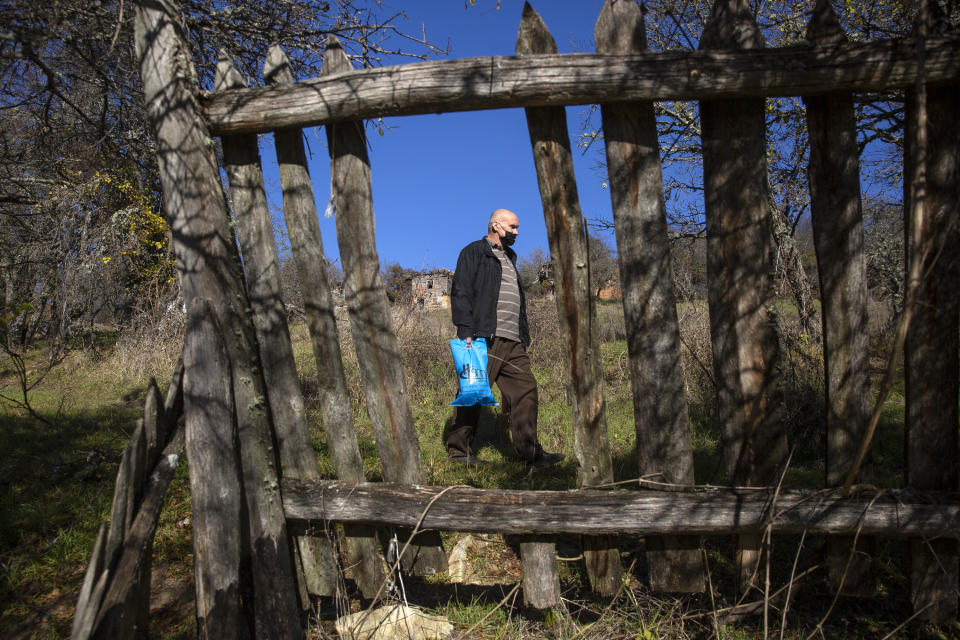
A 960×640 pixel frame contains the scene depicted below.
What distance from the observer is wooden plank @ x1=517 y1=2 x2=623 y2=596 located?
228 centimetres

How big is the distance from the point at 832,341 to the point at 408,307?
7.31 meters

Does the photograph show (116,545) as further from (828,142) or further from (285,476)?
(828,142)

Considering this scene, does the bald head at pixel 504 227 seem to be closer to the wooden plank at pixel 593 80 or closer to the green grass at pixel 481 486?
the green grass at pixel 481 486

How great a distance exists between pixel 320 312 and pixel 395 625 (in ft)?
4.88

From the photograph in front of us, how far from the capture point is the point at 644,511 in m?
2.28

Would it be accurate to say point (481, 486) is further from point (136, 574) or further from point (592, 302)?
point (136, 574)

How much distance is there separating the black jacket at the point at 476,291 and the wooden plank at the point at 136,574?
2558 millimetres

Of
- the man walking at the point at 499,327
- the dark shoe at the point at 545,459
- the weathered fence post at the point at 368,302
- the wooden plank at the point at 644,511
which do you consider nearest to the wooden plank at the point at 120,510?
the wooden plank at the point at 644,511

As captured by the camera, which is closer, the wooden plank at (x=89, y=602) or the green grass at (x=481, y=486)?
the wooden plank at (x=89, y=602)

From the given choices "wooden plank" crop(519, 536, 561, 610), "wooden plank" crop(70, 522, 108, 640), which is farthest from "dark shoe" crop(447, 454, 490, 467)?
"wooden plank" crop(70, 522, 108, 640)

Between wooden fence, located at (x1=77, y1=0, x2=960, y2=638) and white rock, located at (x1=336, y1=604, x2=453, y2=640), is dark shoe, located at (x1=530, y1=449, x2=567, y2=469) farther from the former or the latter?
white rock, located at (x1=336, y1=604, x2=453, y2=640)

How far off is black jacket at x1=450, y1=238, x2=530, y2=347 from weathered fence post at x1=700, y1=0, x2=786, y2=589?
7.59 ft

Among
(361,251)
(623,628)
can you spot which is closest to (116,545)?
(361,251)

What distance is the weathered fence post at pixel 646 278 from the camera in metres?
2.23
